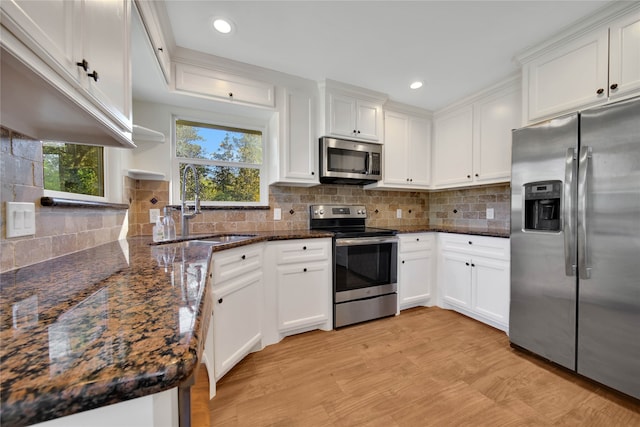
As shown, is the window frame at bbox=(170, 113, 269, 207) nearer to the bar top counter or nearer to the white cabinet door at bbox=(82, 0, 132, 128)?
the white cabinet door at bbox=(82, 0, 132, 128)

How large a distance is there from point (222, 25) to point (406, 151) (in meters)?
2.16

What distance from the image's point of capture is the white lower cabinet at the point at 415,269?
261 centimetres

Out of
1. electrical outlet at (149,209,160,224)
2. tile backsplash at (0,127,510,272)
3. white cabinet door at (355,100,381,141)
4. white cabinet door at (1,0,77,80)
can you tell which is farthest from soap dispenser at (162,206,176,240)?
white cabinet door at (355,100,381,141)

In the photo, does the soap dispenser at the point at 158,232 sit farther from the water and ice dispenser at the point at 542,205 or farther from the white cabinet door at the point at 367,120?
the water and ice dispenser at the point at 542,205

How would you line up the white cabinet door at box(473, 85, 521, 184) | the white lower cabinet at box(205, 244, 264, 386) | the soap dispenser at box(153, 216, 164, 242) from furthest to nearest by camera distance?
1. the white cabinet door at box(473, 85, 521, 184)
2. the soap dispenser at box(153, 216, 164, 242)
3. the white lower cabinet at box(205, 244, 264, 386)

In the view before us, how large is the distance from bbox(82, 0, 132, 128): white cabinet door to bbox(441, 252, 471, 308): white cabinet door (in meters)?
2.83

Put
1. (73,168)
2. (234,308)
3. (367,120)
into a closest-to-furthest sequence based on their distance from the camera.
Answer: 1. (73,168)
2. (234,308)
3. (367,120)

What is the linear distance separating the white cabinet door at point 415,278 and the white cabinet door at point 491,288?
Answer: 1.50 feet

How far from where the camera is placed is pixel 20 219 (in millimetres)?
896

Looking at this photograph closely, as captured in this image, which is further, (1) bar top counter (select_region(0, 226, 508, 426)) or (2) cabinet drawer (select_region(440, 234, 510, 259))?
(2) cabinet drawer (select_region(440, 234, 510, 259))

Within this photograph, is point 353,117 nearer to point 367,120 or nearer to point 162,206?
point 367,120

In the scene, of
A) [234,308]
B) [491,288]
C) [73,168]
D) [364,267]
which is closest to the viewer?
[73,168]

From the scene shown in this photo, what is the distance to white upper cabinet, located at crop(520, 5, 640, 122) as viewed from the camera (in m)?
1.49

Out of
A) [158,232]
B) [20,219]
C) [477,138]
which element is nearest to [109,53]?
[20,219]
